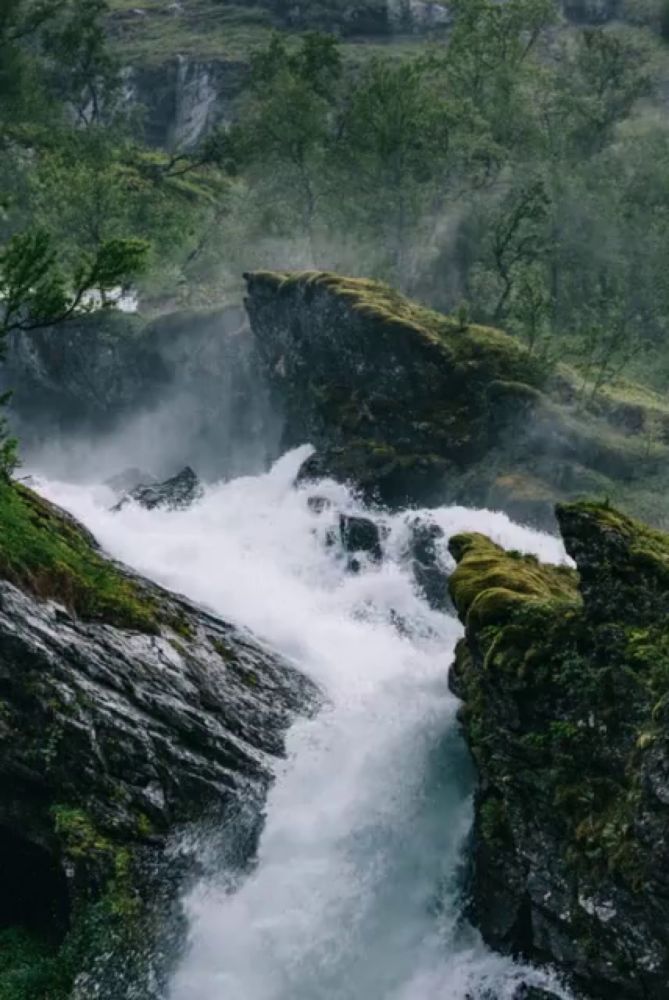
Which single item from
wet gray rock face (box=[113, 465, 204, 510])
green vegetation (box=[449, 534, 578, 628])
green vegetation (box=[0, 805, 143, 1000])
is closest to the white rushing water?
green vegetation (box=[0, 805, 143, 1000])

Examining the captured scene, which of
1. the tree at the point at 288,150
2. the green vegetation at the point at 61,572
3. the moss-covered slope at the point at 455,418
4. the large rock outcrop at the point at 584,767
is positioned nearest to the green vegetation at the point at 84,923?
the green vegetation at the point at 61,572

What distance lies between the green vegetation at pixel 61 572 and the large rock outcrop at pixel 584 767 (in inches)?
305

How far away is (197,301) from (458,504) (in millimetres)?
28868

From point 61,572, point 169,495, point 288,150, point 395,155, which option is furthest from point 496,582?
point 288,150

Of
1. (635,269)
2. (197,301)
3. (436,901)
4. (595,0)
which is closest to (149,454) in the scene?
(197,301)

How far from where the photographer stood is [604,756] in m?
14.9

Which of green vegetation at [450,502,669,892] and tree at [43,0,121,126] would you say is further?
tree at [43,0,121,126]

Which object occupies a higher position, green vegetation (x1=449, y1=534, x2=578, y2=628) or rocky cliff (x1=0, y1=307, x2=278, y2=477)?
green vegetation (x1=449, y1=534, x2=578, y2=628)

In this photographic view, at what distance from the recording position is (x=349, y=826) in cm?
1895

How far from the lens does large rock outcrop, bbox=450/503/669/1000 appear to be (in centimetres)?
1354

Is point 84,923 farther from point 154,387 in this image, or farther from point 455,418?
point 154,387

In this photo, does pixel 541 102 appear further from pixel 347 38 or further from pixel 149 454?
pixel 347 38

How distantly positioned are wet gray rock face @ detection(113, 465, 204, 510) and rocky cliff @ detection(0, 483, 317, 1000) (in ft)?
58.0

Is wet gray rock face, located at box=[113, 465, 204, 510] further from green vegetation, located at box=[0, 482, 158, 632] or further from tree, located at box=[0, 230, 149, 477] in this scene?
tree, located at box=[0, 230, 149, 477]
